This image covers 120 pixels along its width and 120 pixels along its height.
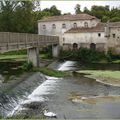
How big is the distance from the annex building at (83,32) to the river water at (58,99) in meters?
21.1

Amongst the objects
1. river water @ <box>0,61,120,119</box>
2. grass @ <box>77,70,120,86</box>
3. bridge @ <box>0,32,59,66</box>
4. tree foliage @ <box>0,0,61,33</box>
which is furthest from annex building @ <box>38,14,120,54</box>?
river water @ <box>0,61,120,119</box>

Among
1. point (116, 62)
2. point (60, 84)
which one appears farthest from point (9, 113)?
point (116, 62)

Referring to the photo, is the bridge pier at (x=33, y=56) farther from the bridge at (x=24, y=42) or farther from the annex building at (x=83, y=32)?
the annex building at (x=83, y=32)

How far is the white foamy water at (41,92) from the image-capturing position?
74.4ft

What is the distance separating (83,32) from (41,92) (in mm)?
29108

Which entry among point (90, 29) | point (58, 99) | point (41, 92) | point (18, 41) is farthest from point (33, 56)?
point (90, 29)

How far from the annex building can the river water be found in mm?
21125

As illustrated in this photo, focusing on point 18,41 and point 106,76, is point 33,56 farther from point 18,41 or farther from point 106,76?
point 106,76

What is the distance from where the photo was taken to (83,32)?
54969 mm

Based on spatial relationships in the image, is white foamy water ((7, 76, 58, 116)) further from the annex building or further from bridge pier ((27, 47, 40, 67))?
the annex building

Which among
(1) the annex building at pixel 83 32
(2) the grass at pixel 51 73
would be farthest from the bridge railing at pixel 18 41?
(1) the annex building at pixel 83 32

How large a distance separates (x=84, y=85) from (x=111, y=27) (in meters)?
24.3

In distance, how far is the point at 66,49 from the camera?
2231 inches

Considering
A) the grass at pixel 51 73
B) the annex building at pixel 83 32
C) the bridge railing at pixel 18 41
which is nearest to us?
the bridge railing at pixel 18 41
